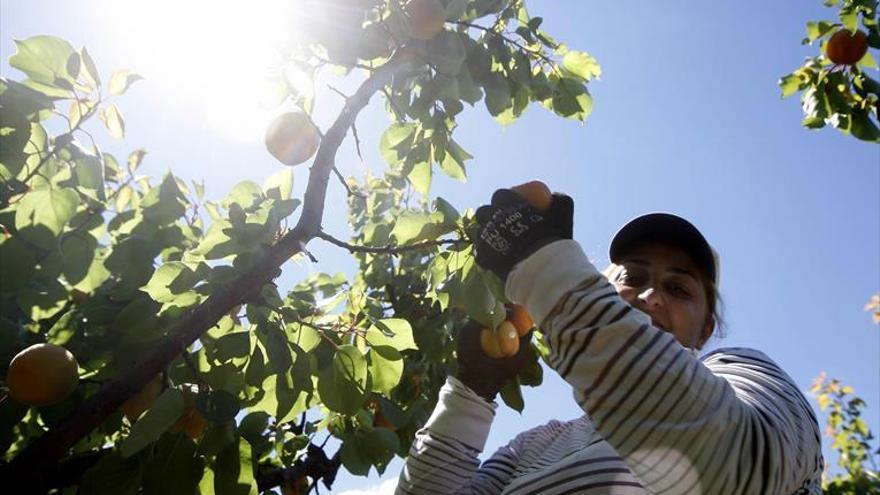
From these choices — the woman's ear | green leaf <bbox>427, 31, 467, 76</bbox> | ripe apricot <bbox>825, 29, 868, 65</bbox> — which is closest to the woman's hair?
the woman's ear

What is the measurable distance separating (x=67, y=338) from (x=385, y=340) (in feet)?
3.21

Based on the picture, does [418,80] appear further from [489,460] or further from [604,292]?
[604,292]

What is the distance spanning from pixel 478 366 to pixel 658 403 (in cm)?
102

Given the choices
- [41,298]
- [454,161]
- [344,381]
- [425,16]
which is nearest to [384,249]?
[344,381]

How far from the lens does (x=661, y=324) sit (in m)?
1.69

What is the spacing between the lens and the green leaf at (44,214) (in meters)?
1.61

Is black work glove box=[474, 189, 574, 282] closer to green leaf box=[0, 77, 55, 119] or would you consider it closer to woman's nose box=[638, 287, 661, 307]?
woman's nose box=[638, 287, 661, 307]

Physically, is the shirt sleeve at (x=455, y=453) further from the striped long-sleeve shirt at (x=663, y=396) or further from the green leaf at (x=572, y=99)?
the green leaf at (x=572, y=99)

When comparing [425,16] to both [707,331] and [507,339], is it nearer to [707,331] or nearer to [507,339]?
[507,339]

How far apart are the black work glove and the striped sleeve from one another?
0.09 metres

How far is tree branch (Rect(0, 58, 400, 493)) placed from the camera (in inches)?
56.1

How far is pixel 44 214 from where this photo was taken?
1622 millimetres

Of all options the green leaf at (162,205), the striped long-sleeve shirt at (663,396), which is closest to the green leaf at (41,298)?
the green leaf at (162,205)

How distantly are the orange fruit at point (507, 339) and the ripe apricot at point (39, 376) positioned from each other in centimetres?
118
